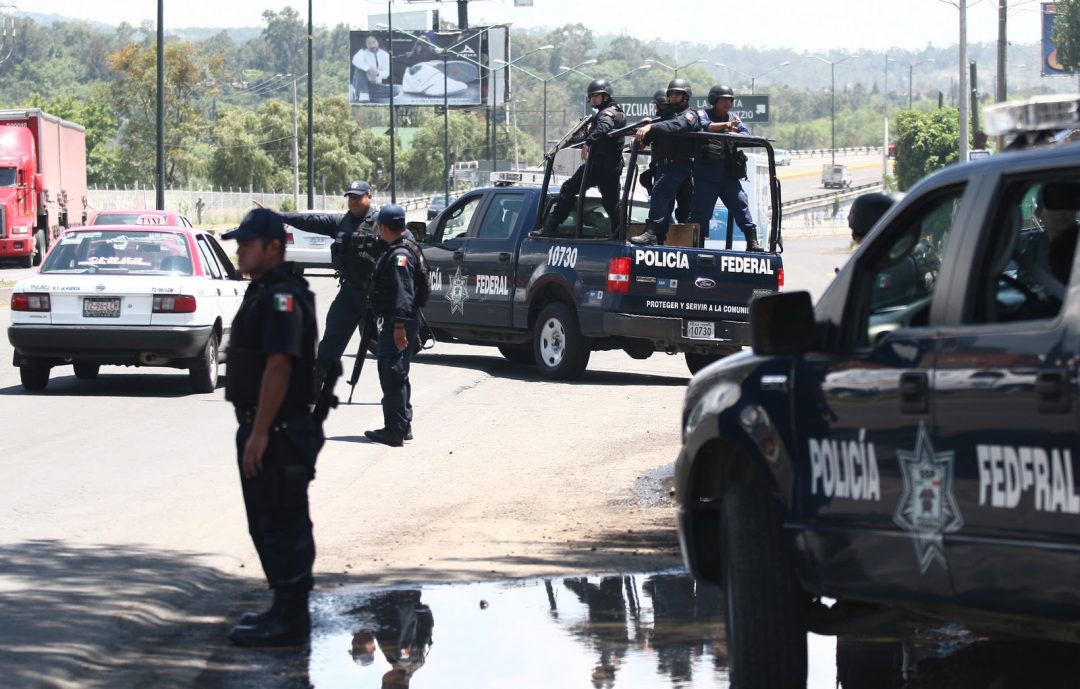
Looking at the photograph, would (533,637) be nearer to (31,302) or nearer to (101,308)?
(101,308)

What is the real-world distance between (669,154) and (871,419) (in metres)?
11.5

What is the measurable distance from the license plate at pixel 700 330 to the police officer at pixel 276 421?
1014cm

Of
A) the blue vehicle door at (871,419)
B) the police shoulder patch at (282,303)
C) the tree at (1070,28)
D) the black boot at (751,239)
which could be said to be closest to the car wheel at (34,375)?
the black boot at (751,239)

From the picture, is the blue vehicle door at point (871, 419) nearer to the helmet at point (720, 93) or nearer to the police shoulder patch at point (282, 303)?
the police shoulder patch at point (282, 303)

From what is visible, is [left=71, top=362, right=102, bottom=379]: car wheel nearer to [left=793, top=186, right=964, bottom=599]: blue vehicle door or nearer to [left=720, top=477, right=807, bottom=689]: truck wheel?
[left=720, top=477, right=807, bottom=689]: truck wheel

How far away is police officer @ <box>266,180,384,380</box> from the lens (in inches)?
528

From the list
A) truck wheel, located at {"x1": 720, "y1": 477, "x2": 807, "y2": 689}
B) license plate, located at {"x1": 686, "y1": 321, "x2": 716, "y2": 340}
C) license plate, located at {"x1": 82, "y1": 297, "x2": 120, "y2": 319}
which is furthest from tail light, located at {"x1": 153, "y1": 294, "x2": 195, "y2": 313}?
truck wheel, located at {"x1": 720, "y1": 477, "x2": 807, "y2": 689}

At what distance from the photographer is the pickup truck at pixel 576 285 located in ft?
53.7

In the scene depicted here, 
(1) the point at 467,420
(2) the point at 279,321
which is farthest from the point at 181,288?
(2) the point at 279,321

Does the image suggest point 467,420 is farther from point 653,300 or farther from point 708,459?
point 708,459

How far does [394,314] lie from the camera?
12.2 m

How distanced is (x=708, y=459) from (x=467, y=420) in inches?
321

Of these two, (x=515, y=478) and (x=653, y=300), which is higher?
(x=653, y=300)

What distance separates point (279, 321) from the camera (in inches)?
250
